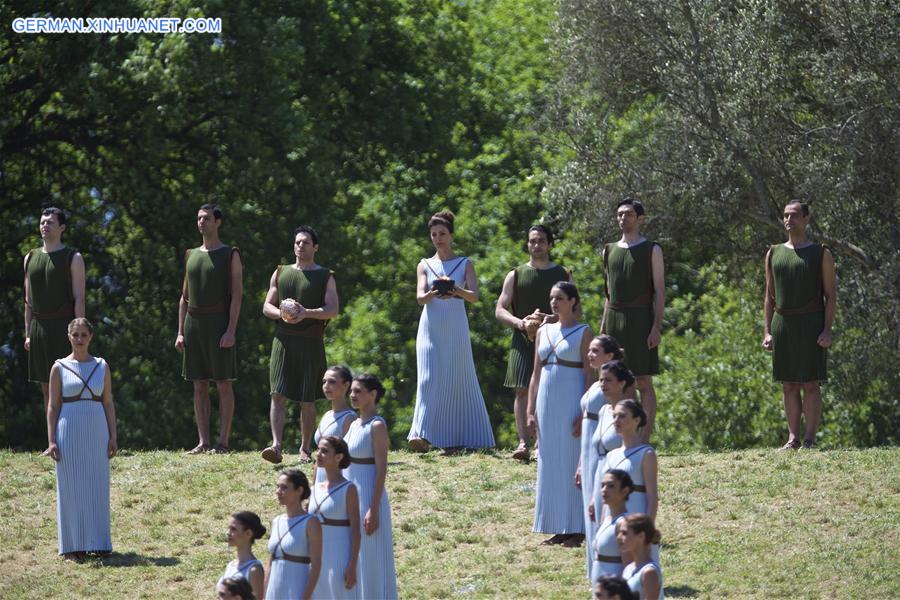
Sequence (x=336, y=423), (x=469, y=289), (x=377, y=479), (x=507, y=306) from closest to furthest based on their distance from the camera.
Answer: (x=377, y=479) < (x=336, y=423) < (x=507, y=306) < (x=469, y=289)

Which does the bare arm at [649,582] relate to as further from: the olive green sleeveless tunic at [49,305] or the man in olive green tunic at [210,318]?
the olive green sleeveless tunic at [49,305]

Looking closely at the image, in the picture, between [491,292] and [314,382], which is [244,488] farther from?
[491,292]

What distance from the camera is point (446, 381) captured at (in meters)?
15.2

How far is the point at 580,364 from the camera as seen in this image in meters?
Answer: 11.8

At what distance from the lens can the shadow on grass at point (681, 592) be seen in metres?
11.0

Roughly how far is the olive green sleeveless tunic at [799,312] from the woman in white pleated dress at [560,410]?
365cm

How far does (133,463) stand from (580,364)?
17.5 feet

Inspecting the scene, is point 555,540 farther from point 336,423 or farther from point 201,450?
point 201,450

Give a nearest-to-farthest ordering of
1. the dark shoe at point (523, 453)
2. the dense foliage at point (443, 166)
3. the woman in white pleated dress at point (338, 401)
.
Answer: the woman in white pleated dress at point (338, 401), the dark shoe at point (523, 453), the dense foliage at point (443, 166)

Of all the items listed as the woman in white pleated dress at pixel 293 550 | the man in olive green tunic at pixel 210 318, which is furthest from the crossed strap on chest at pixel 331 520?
the man in olive green tunic at pixel 210 318

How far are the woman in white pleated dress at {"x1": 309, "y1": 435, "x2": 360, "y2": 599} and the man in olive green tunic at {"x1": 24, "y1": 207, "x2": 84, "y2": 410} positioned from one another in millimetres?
5993

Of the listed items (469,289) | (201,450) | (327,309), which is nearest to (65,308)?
(201,450)

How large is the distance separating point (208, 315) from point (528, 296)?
3.15 m

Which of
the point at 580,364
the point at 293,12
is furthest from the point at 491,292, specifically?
the point at 580,364
